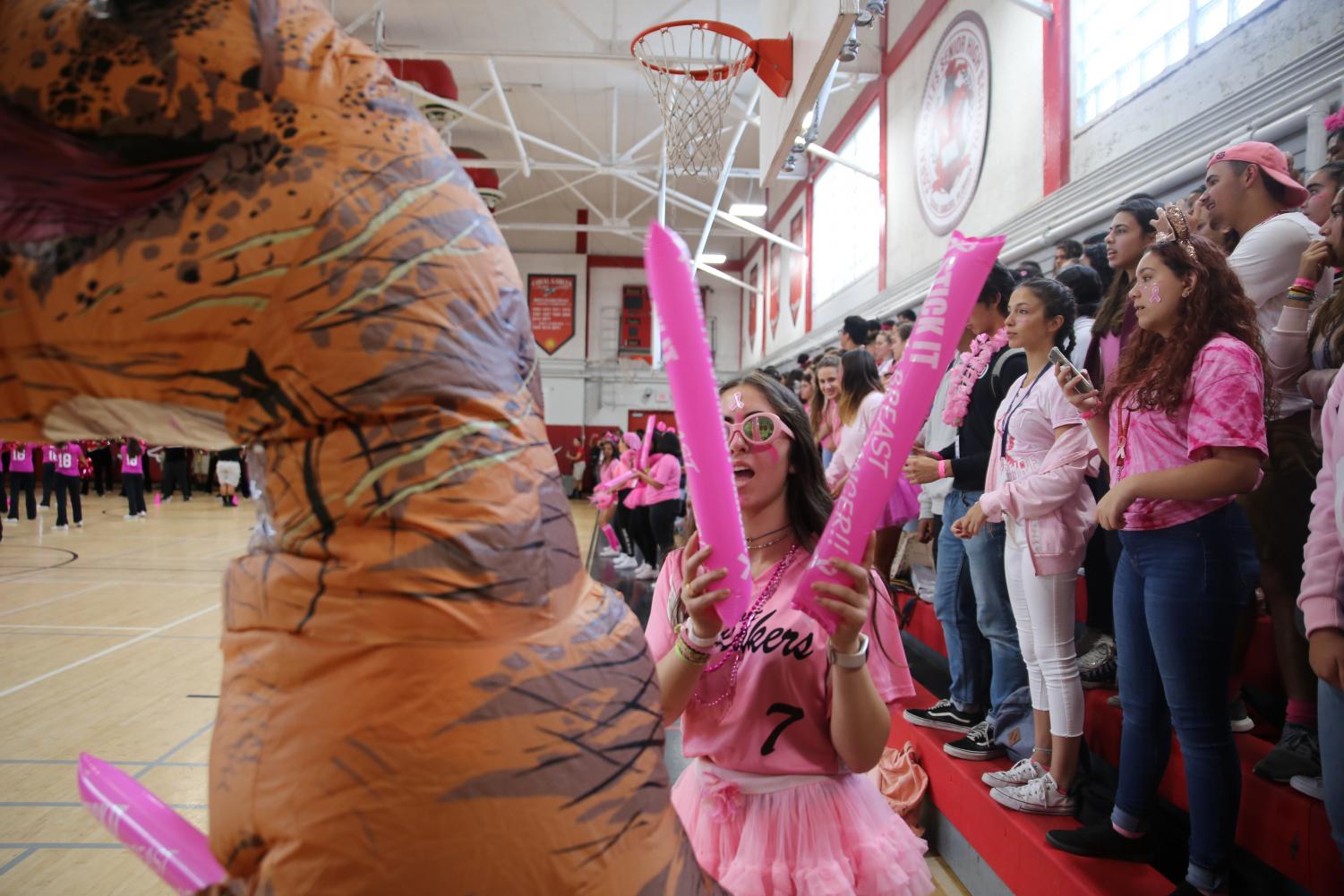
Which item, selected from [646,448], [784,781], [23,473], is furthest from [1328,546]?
[23,473]

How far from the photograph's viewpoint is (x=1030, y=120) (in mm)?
5727

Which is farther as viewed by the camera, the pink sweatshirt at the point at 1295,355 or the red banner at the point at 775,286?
the red banner at the point at 775,286

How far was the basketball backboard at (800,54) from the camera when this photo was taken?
3268 millimetres

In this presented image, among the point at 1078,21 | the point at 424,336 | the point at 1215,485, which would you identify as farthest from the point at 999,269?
the point at 1078,21

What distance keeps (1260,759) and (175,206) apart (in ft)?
8.25

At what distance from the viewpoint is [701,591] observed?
936 millimetres

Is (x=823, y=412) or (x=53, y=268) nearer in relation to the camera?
(x=53, y=268)

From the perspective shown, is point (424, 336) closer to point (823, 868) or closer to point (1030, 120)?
point (823, 868)

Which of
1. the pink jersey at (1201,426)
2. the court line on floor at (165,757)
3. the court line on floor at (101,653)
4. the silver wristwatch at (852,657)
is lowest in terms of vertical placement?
the court line on floor at (165,757)

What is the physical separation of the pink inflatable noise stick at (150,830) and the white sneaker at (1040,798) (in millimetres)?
2211

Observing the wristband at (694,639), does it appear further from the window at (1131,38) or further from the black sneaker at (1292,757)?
the window at (1131,38)

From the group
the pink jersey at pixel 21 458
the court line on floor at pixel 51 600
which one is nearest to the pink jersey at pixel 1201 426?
the court line on floor at pixel 51 600

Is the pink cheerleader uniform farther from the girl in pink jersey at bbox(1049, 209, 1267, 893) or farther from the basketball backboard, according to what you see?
the basketball backboard

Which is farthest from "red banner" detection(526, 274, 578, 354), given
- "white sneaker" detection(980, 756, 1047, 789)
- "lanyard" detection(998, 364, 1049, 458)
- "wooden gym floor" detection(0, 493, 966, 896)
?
"white sneaker" detection(980, 756, 1047, 789)
